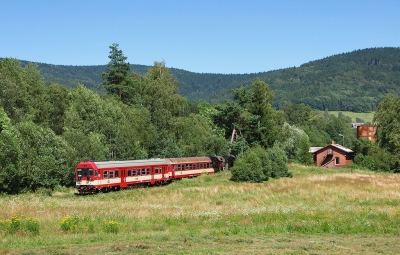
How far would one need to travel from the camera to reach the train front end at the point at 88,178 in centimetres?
4091

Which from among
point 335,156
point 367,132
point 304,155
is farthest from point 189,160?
point 367,132

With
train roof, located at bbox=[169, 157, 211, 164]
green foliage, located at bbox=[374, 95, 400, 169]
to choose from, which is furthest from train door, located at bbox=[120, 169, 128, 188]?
green foliage, located at bbox=[374, 95, 400, 169]

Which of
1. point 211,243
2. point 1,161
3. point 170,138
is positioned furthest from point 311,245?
point 170,138

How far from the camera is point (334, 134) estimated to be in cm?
→ 15438

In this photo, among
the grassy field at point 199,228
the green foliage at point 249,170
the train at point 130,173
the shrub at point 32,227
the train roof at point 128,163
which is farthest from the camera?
the green foliage at point 249,170

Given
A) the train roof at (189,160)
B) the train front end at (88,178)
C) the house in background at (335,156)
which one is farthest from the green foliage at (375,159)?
the train front end at (88,178)

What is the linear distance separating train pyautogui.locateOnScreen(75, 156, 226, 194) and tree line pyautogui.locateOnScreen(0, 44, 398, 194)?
5.05 meters

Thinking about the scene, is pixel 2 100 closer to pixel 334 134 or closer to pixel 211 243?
pixel 211 243

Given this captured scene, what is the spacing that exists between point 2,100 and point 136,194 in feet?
78.7

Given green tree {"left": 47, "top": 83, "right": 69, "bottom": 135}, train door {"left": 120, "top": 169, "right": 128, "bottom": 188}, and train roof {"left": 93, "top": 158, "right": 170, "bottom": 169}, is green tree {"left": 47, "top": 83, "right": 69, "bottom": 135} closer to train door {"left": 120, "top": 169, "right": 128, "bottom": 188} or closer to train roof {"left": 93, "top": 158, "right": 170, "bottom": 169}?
train roof {"left": 93, "top": 158, "right": 170, "bottom": 169}

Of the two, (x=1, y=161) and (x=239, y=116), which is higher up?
(x=239, y=116)

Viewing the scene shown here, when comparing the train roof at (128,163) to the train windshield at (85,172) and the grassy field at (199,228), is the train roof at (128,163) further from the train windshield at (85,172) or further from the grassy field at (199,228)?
the grassy field at (199,228)

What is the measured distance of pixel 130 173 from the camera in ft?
147

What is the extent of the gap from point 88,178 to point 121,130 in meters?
19.4
